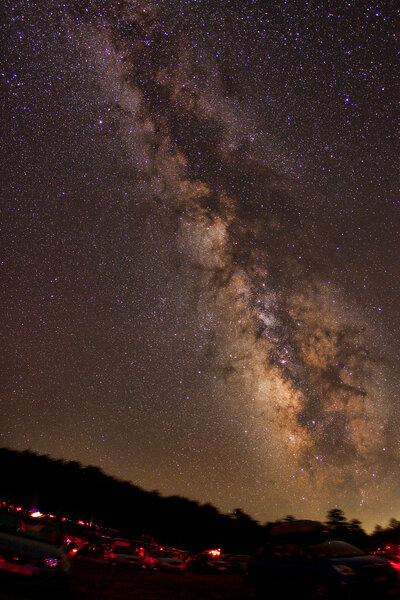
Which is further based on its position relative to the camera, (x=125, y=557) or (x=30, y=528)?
(x=125, y=557)

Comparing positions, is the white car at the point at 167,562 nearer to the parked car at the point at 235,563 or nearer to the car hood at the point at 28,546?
the parked car at the point at 235,563

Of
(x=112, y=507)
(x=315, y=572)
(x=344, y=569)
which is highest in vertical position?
(x=344, y=569)

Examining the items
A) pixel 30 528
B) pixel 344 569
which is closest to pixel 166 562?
pixel 30 528

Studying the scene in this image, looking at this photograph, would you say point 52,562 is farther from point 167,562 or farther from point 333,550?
point 167,562

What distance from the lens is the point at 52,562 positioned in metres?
7.44

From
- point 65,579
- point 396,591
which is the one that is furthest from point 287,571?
point 65,579

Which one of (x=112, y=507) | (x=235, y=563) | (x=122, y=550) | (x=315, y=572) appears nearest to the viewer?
(x=315, y=572)

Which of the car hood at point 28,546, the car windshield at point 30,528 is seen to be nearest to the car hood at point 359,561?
the car hood at point 28,546

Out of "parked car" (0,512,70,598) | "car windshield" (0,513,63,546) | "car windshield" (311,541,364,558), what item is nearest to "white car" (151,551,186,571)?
"car windshield" (0,513,63,546)

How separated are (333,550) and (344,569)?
0.80m

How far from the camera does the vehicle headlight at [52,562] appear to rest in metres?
7.36

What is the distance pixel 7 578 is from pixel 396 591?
6172 mm

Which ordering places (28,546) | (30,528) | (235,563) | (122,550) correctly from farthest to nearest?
(235,563)
(122,550)
(30,528)
(28,546)

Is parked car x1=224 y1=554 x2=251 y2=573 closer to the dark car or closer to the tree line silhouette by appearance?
the dark car
